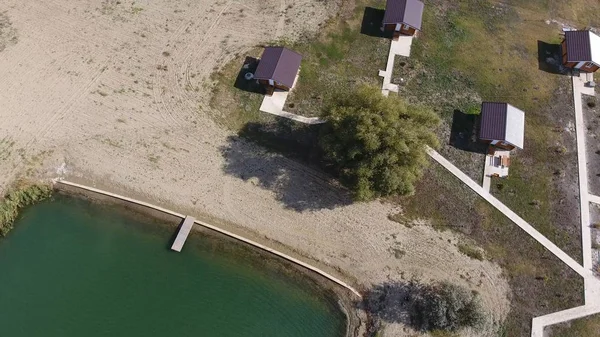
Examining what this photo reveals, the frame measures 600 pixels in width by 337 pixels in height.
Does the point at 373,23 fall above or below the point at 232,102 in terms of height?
above

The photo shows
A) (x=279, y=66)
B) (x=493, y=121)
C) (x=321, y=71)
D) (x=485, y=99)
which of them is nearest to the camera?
(x=493, y=121)

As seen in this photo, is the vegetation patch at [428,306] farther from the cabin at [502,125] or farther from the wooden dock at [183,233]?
the wooden dock at [183,233]

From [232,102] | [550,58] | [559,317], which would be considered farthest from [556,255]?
[232,102]

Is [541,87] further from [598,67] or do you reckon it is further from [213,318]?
[213,318]

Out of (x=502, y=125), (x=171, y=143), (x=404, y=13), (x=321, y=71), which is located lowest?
(x=171, y=143)

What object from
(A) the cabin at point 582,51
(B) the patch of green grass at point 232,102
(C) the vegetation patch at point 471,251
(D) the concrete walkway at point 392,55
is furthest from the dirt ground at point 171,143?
(A) the cabin at point 582,51

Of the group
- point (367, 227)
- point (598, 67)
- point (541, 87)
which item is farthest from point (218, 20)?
point (598, 67)

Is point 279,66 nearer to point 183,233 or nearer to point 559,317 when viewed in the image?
point 183,233
